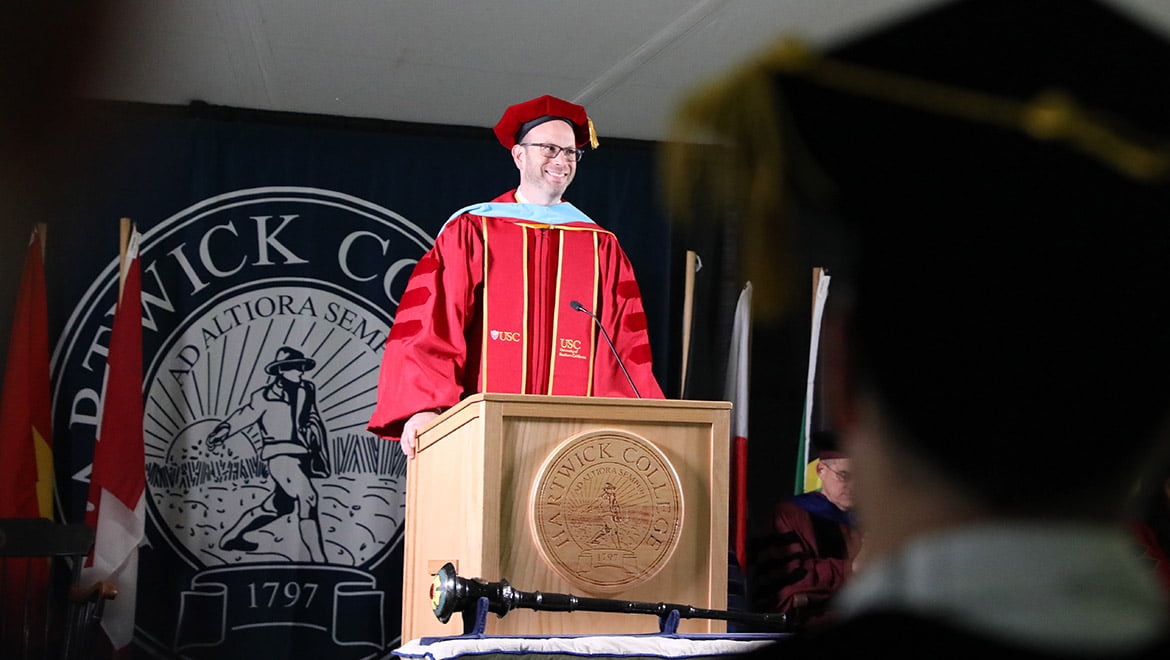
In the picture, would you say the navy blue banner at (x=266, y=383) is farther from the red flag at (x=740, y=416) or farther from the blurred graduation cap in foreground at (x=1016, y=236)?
the blurred graduation cap in foreground at (x=1016, y=236)

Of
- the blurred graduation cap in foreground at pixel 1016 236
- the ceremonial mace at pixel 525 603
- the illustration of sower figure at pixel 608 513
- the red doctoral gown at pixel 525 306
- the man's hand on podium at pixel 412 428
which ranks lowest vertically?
the ceremonial mace at pixel 525 603

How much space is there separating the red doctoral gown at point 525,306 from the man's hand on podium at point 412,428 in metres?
0.29

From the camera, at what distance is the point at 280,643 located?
4789 mm

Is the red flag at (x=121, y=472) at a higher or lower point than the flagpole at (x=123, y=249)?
lower

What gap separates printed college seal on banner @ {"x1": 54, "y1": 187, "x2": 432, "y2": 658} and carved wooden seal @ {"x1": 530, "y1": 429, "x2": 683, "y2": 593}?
268cm

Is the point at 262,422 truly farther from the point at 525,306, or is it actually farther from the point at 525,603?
the point at 525,603

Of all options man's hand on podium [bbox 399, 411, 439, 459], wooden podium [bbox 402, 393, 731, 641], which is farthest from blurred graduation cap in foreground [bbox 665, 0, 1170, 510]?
man's hand on podium [bbox 399, 411, 439, 459]

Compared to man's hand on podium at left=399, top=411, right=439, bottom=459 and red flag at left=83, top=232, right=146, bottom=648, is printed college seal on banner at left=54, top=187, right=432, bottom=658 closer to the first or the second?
red flag at left=83, top=232, right=146, bottom=648

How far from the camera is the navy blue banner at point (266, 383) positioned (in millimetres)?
4777

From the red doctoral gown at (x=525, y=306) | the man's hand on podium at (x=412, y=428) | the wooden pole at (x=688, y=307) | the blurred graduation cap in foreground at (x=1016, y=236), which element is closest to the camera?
the blurred graduation cap in foreground at (x=1016, y=236)

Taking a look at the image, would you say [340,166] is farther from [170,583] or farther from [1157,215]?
[1157,215]

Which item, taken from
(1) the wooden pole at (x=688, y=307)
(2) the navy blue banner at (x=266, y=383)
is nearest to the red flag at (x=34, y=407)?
(2) the navy blue banner at (x=266, y=383)

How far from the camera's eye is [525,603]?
2119 mm

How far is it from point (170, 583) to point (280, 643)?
1.61 ft
